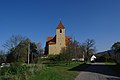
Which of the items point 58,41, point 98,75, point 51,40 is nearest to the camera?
point 98,75

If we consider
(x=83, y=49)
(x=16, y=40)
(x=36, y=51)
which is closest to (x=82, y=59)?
(x=83, y=49)

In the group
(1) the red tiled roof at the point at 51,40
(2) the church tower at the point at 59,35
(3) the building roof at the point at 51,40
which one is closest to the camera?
(2) the church tower at the point at 59,35

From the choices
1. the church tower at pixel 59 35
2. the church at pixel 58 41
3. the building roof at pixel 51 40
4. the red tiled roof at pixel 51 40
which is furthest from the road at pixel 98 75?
the red tiled roof at pixel 51 40

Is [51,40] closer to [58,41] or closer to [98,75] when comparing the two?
[58,41]

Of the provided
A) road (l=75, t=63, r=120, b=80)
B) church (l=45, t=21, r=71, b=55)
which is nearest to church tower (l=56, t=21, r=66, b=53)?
church (l=45, t=21, r=71, b=55)

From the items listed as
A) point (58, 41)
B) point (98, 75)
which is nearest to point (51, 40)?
point (58, 41)

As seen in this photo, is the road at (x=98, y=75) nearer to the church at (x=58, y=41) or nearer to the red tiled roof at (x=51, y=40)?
the church at (x=58, y=41)

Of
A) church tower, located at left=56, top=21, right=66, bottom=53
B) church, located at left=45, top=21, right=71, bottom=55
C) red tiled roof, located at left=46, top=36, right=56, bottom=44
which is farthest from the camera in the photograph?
red tiled roof, located at left=46, top=36, right=56, bottom=44

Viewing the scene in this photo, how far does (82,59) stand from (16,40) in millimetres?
34115

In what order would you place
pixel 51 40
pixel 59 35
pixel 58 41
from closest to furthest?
pixel 58 41, pixel 59 35, pixel 51 40

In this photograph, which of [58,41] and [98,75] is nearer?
[98,75]

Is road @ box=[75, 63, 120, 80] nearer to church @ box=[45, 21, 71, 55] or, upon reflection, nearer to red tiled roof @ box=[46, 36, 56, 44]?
church @ box=[45, 21, 71, 55]

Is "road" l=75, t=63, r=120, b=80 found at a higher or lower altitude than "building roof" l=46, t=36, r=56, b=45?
lower

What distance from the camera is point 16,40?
78.4 metres
